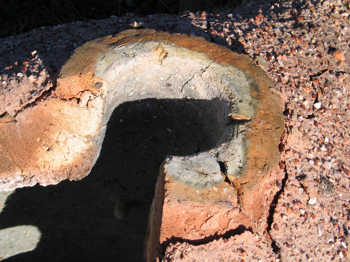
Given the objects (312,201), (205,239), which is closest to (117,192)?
(205,239)

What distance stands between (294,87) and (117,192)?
1.33m

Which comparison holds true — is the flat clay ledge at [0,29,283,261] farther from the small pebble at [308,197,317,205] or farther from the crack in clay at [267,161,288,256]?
the small pebble at [308,197,317,205]

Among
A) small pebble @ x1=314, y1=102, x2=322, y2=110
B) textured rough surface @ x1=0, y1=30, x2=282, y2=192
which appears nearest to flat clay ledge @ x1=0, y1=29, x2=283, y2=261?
textured rough surface @ x1=0, y1=30, x2=282, y2=192

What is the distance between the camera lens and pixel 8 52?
79.5 inches

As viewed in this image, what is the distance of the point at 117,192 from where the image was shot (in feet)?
8.69

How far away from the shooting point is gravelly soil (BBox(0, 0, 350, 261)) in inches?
64.3

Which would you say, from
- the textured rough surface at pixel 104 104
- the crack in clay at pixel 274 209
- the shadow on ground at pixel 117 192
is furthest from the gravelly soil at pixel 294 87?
the shadow on ground at pixel 117 192

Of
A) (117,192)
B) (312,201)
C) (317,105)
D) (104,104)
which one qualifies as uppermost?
(104,104)

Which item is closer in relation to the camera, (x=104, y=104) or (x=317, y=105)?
(x=104, y=104)

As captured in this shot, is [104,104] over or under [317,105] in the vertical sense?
over

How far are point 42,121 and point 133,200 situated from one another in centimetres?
126

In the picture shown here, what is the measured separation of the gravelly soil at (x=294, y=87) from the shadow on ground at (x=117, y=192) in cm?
39

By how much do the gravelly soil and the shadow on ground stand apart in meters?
0.39

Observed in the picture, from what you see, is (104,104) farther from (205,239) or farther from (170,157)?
(205,239)
